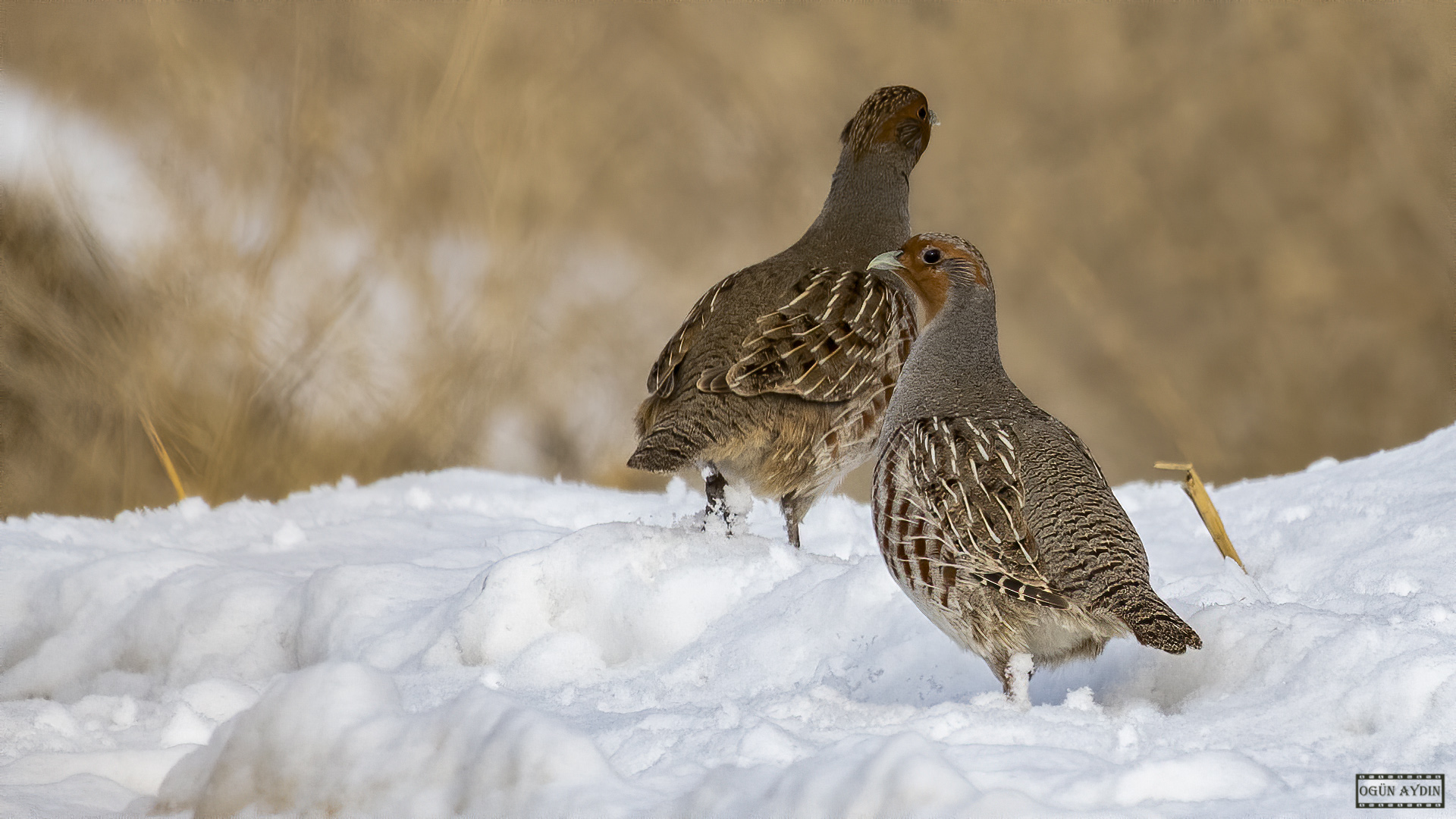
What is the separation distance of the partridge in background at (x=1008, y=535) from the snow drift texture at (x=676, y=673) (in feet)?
0.45

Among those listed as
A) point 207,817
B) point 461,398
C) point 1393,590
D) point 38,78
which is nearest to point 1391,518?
point 1393,590

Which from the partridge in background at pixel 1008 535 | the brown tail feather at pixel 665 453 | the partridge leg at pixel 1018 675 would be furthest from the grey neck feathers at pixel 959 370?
the brown tail feather at pixel 665 453

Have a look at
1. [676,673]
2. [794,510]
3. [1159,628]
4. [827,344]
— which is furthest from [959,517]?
[794,510]

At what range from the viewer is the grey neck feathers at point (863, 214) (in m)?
3.55

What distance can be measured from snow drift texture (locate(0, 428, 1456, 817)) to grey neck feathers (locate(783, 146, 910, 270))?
3.19ft

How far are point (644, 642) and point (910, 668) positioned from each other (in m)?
0.62

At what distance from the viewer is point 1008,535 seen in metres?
1.99

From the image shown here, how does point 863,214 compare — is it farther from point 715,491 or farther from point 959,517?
point 959,517

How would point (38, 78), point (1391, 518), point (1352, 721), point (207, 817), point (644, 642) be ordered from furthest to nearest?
point (38, 78)
point (1391, 518)
point (644, 642)
point (207, 817)
point (1352, 721)

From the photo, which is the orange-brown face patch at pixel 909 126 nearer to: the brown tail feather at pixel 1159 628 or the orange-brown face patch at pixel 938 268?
the orange-brown face patch at pixel 938 268

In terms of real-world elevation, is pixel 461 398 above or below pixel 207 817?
above

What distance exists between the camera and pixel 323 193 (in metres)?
4.09

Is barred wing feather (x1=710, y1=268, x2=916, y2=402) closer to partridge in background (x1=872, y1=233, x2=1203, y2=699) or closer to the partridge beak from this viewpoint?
the partridge beak

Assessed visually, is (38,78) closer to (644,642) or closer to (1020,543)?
(644,642)
